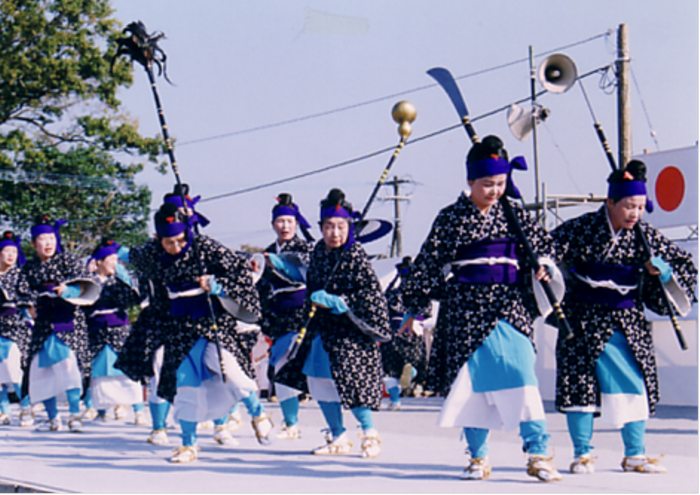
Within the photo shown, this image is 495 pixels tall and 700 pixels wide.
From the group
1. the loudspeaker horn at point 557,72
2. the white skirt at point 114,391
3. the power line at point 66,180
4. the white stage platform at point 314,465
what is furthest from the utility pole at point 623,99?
the power line at point 66,180

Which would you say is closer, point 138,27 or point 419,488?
point 419,488

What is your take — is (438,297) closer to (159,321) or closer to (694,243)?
(159,321)

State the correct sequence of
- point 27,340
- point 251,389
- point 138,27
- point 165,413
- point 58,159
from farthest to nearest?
point 58,159, point 27,340, point 165,413, point 138,27, point 251,389

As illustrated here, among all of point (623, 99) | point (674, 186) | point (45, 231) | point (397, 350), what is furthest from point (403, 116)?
point (623, 99)

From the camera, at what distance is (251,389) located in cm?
604

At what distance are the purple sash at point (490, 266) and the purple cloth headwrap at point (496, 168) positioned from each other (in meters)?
0.32

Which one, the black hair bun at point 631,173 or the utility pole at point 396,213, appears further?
the utility pole at point 396,213

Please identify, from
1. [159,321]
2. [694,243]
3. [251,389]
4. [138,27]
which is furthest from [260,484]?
[694,243]

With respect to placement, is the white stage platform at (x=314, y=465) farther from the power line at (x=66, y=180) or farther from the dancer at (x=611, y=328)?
the power line at (x=66, y=180)

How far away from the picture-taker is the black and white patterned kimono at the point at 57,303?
27.3 ft

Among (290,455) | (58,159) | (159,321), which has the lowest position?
(290,455)

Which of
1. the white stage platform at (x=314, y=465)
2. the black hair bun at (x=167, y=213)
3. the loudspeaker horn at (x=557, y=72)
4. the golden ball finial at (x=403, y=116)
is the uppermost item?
the loudspeaker horn at (x=557, y=72)

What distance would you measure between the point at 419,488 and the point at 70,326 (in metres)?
4.83

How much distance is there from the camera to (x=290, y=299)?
7.28m
